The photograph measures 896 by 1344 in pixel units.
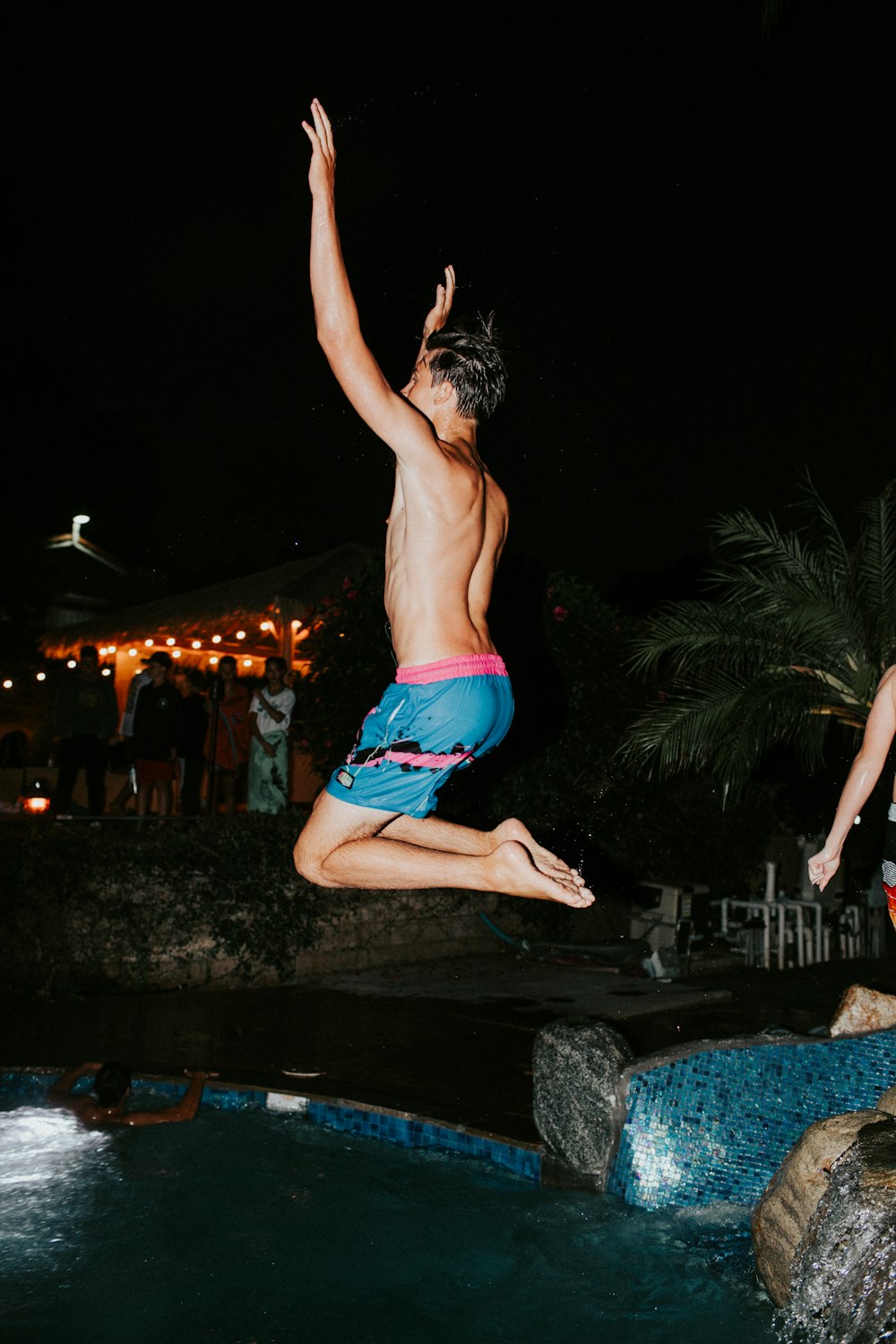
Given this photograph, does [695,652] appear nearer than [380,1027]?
No

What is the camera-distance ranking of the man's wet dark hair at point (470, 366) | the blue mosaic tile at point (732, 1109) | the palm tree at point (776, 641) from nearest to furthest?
the man's wet dark hair at point (470, 366) < the blue mosaic tile at point (732, 1109) < the palm tree at point (776, 641)

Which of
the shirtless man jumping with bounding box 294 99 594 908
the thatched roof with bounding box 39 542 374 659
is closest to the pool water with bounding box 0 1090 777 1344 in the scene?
the shirtless man jumping with bounding box 294 99 594 908

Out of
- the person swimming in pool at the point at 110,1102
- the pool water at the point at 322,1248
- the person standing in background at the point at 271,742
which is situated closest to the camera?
the pool water at the point at 322,1248

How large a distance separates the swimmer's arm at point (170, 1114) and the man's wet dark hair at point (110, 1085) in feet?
0.41

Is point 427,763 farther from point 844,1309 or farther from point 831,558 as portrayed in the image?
point 831,558

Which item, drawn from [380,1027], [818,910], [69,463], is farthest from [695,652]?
[69,463]

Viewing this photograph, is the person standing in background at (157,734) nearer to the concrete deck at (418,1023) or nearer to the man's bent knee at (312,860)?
the concrete deck at (418,1023)

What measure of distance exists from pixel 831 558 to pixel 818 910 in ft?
12.4

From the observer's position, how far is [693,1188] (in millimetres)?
5527

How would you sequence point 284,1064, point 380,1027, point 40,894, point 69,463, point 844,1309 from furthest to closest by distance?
point 69,463, point 40,894, point 380,1027, point 284,1064, point 844,1309

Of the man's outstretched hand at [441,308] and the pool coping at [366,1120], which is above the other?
the man's outstretched hand at [441,308]

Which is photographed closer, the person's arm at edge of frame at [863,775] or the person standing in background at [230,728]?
the person's arm at edge of frame at [863,775]

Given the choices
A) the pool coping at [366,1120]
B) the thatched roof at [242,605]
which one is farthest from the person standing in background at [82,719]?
the pool coping at [366,1120]

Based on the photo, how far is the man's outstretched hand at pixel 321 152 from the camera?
3289 millimetres
